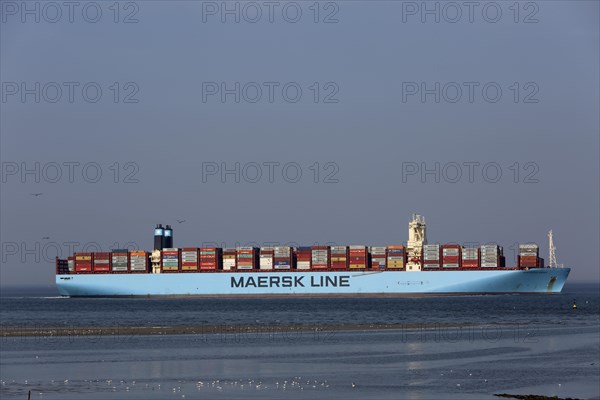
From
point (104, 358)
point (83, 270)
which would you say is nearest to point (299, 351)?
point (104, 358)

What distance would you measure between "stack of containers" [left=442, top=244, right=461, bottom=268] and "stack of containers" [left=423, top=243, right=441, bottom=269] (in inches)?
29.1

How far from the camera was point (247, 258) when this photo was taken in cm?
12525

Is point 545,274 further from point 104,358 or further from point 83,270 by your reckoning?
point 104,358

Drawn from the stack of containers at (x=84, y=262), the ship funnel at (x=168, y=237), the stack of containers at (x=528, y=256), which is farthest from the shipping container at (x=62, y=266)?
the stack of containers at (x=528, y=256)

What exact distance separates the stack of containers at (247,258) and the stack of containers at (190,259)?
18.3 feet

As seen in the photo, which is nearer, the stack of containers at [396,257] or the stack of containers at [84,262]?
the stack of containers at [396,257]

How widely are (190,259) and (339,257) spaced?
19930mm

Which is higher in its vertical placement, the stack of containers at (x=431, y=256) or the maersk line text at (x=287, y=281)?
the stack of containers at (x=431, y=256)

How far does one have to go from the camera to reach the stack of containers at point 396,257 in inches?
4793

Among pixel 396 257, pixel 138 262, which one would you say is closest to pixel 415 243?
pixel 396 257

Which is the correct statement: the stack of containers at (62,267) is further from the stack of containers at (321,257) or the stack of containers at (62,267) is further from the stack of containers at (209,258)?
the stack of containers at (321,257)

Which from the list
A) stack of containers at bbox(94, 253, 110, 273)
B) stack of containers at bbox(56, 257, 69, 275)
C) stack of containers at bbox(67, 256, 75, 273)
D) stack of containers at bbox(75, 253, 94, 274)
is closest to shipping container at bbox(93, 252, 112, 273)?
stack of containers at bbox(94, 253, 110, 273)

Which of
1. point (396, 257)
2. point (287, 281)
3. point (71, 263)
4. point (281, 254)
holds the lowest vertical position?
point (287, 281)

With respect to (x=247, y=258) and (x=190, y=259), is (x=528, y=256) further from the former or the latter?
(x=190, y=259)
